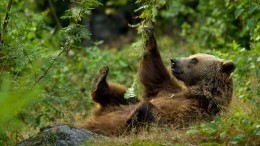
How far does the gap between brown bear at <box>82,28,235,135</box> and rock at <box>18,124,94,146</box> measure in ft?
3.02

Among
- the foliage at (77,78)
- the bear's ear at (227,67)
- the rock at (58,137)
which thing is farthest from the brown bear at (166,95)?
the rock at (58,137)

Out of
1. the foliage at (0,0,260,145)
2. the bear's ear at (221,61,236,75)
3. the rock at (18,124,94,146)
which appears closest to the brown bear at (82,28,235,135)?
the bear's ear at (221,61,236,75)

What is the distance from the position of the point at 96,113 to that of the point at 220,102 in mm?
1667

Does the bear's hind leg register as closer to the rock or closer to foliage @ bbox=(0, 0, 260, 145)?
foliage @ bbox=(0, 0, 260, 145)

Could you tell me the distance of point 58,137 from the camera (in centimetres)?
518

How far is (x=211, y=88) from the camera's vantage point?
681 centimetres

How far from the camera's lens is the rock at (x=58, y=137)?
16.8 feet

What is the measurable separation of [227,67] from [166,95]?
0.91m

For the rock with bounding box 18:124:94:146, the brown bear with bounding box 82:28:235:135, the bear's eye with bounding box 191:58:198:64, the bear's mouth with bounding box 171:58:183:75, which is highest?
the bear's eye with bounding box 191:58:198:64

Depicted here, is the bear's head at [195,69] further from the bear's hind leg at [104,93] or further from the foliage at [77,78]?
the bear's hind leg at [104,93]

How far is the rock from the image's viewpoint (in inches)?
201

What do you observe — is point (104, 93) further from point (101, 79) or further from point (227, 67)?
point (227, 67)

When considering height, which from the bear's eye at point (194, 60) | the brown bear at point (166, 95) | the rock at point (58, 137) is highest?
the bear's eye at point (194, 60)

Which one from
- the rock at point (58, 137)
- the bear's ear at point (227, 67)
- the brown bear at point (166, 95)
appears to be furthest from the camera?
the bear's ear at point (227, 67)
